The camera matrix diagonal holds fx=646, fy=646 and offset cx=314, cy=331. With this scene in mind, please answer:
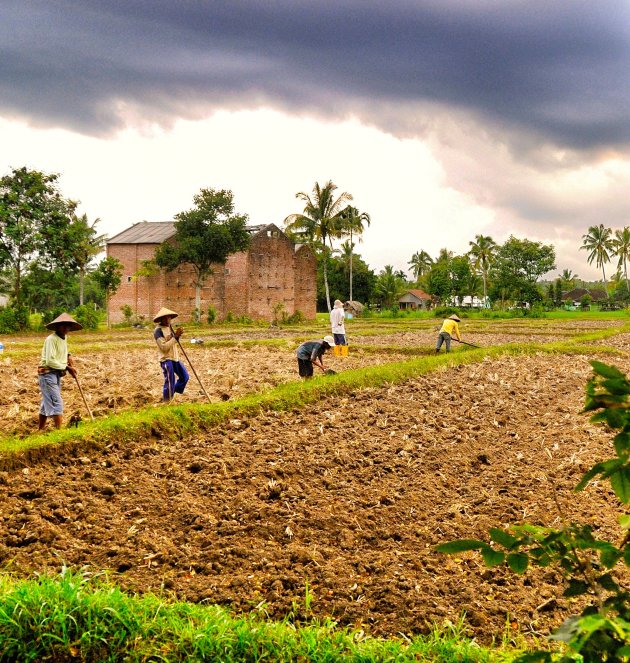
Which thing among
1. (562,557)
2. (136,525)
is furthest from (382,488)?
(562,557)

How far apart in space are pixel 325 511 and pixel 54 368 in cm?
412

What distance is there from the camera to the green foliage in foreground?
304 cm

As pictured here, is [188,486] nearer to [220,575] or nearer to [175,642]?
[220,575]

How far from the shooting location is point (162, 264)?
3700 cm

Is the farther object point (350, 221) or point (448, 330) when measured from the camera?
point (350, 221)

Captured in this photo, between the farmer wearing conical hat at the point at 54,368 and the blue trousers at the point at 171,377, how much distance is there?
1.69 meters

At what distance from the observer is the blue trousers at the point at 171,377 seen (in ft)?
30.1

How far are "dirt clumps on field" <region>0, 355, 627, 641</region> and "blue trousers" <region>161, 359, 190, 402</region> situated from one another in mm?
1595

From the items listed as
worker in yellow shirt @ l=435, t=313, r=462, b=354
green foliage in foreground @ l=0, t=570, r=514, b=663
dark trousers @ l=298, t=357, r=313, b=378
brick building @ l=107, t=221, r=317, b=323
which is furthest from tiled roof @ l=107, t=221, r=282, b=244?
green foliage in foreground @ l=0, t=570, r=514, b=663

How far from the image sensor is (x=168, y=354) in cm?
906

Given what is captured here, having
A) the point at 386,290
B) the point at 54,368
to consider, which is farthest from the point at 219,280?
the point at 54,368

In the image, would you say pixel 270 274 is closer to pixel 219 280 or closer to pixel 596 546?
pixel 219 280

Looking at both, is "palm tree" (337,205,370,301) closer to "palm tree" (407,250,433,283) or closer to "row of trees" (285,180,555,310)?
"row of trees" (285,180,555,310)

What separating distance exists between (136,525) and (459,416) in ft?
16.8
